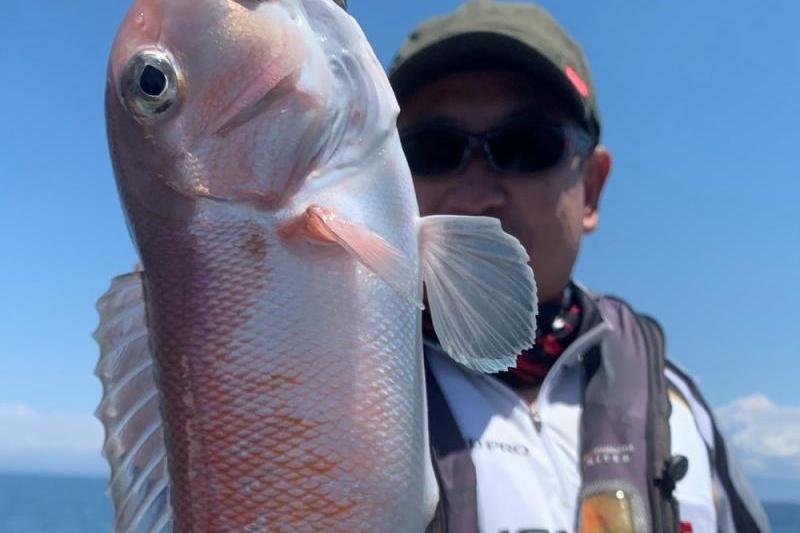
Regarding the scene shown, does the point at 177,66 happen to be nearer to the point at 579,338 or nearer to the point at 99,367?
the point at 99,367

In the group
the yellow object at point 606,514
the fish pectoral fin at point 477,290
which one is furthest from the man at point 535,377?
the fish pectoral fin at point 477,290

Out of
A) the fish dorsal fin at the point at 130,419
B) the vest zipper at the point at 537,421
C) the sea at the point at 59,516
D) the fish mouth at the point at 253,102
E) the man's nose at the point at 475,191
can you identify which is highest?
the sea at the point at 59,516

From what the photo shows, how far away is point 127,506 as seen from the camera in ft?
5.87

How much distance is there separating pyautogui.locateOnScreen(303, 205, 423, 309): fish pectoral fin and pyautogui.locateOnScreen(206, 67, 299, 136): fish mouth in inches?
9.6

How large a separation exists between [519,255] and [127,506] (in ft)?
3.27

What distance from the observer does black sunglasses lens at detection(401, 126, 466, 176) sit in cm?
304

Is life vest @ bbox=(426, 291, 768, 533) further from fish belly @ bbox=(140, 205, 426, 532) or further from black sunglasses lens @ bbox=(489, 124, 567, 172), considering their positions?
fish belly @ bbox=(140, 205, 426, 532)

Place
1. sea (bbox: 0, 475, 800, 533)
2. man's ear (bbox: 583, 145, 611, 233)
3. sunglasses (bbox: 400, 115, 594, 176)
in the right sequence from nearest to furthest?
sunglasses (bbox: 400, 115, 594, 176)
man's ear (bbox: 583, 145, 611, 233)
sea (bbox: 0, 475, 800, 533)

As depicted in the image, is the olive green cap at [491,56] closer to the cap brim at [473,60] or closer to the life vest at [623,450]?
the cap brim at [473,60]

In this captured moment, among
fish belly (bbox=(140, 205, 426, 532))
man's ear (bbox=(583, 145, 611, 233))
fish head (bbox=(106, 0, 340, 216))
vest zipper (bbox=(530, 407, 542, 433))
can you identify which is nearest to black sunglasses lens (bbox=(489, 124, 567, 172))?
man's ear (bbox=(583, 145, 611, 233))

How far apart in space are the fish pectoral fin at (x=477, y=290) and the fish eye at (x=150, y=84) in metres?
0.60

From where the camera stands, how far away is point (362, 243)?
1.68 m

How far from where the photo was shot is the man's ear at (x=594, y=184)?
363 centimetres

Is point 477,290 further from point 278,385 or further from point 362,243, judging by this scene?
point 278,385
